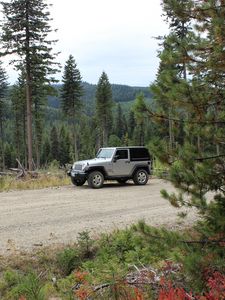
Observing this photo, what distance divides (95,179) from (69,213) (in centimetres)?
668

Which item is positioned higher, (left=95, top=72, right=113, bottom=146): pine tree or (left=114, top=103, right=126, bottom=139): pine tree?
(left=95, top=72, right=113, bottom=146): pine tree

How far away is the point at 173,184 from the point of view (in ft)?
15.1

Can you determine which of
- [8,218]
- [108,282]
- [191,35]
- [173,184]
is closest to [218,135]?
[173,184]

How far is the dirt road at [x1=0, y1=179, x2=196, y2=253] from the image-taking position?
9.39 meters

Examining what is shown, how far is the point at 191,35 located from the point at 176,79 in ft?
1.98

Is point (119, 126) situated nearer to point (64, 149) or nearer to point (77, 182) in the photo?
point (64, 149)

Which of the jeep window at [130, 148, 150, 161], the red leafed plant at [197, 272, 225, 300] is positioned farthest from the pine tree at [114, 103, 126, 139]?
the red leafed plant at [197, 272, 225, 300]

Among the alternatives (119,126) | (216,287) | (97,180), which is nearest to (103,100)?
(119,126)

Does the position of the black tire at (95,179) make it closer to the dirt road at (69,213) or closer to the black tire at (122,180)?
the dirt road at (69,213)

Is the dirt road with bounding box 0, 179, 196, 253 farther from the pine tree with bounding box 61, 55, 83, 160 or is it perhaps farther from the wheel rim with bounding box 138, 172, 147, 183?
the pine tree with bounding box 61, 55, 83, 160

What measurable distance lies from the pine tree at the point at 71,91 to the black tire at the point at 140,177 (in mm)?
36476

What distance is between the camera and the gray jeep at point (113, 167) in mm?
18797

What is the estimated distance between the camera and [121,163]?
19625 millimetres

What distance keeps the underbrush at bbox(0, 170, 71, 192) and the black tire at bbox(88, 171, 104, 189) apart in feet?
7.34
